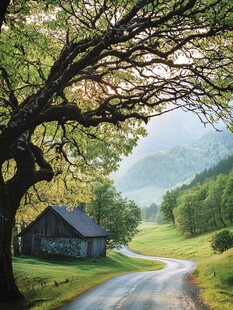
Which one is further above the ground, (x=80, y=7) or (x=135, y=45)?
(x=80, y=7)

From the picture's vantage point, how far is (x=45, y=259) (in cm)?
5225

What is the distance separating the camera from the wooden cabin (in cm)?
5444

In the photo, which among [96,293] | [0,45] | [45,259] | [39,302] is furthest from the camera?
[45,259]

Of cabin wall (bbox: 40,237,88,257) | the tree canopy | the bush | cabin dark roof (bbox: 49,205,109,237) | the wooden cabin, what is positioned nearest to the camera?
cabin wall (bbox: 40,237,88,257)

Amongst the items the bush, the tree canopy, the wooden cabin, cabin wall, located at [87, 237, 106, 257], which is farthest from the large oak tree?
the bush

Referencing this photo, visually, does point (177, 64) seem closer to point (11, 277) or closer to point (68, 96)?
point (68, 96)

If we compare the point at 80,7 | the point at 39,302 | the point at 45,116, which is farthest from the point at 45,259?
the point at 80,7

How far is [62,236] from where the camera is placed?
181 feet

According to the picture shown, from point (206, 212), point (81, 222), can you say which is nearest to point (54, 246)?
point (81, 222)

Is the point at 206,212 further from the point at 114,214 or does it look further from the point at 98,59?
the point at 98,59

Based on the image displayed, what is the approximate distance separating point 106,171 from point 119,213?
4377 centimetres

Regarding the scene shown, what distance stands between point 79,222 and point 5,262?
43733 mm

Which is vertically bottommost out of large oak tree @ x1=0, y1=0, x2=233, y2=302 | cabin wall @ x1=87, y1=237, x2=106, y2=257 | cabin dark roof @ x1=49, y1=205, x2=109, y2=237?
cabin wall @ x1=87, y1=237, x2=106, y2=257

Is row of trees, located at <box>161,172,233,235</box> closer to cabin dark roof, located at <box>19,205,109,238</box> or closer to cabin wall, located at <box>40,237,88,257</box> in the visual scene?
cabin dark roof, located at <box>19,205,109,238</box>
